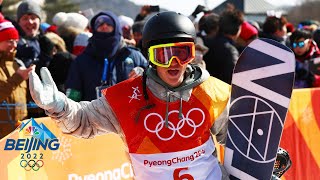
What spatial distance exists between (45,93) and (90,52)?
264 cm

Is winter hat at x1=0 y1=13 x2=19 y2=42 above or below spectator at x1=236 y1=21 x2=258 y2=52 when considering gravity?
above

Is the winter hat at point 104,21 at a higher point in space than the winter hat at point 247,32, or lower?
higher

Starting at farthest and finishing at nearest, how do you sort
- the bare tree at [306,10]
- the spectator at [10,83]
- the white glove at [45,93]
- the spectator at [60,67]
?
the bare tree at [306,10] → the spectator at [60,67] → the spectator at [10,83] → the white glove at [45,93]

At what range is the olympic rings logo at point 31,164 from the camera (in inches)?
188

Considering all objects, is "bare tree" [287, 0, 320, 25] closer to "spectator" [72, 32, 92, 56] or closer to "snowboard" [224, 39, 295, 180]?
"spectator" [72, 32, 92, 56]

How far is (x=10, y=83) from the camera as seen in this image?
19.2 ft

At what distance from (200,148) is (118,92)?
Answer: 592 millimetres

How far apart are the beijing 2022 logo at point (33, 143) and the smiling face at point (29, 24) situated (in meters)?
2.39

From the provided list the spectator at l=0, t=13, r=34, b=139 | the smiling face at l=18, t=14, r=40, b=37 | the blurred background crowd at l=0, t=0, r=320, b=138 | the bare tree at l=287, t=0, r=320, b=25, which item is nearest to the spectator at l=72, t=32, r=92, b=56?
the blurred background crowd at l=0, t=0, r=320, b=138

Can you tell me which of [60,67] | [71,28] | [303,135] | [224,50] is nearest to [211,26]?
[224,50]

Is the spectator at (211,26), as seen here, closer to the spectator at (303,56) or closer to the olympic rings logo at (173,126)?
the spectator at (303,56)

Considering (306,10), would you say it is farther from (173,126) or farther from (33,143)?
(173,126)

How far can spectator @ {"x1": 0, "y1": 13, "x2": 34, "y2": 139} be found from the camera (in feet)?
19.0

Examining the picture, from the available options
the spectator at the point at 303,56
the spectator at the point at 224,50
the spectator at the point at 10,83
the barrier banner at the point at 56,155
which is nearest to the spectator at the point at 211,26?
the spectator at the point at 224,50
